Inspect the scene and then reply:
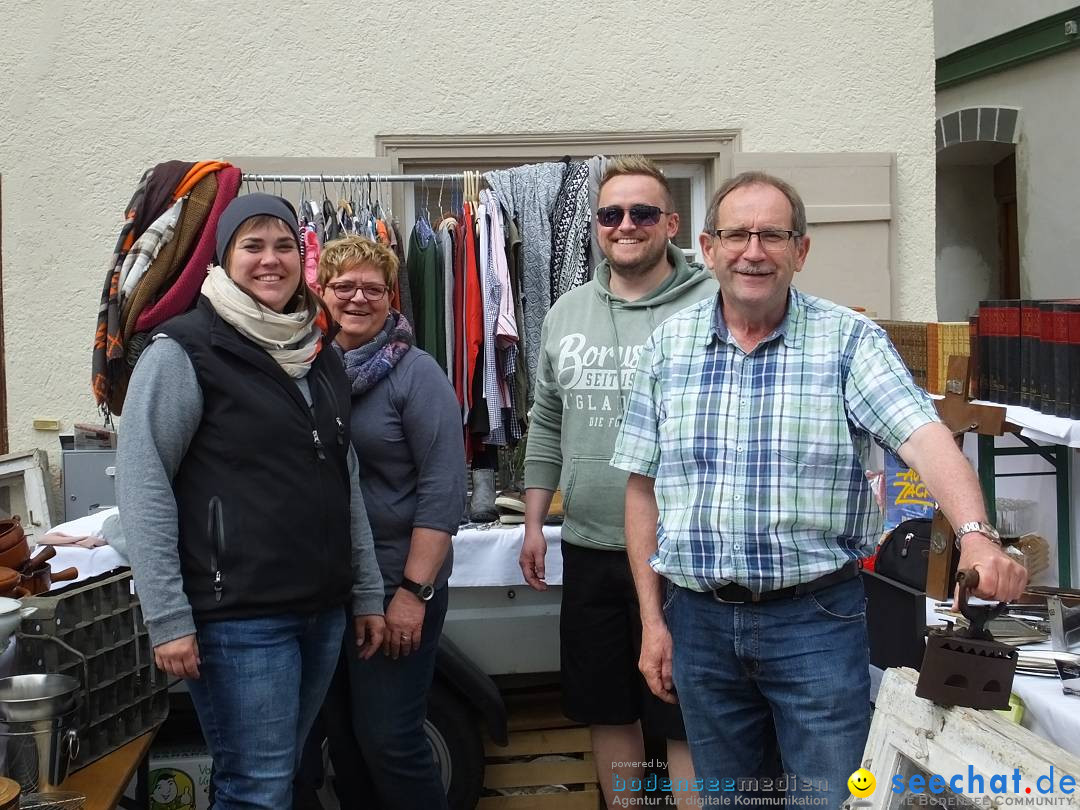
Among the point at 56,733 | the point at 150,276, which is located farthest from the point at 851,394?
the point at 150,276

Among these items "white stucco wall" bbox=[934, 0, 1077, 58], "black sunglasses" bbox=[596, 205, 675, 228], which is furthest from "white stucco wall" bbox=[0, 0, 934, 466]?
"white stucco wall" bbox=[934, 0, 1077, 58]

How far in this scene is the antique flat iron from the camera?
1573mm

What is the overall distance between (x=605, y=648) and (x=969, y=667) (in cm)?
128

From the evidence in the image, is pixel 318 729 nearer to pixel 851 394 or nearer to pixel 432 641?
pixel 432 641

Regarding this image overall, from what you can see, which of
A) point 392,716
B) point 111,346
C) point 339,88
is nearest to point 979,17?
point 339,88

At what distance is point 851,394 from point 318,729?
1.95m

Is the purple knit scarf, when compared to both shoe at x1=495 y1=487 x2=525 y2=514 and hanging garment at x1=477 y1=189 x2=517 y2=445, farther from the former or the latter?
hanging garment at x1=477 y1=189 x2=517 y2=445

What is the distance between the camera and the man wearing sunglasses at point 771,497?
192cm

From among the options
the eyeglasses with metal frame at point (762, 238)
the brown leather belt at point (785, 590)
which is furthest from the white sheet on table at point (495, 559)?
the eyeglasses with metal frame at point (762, 238)

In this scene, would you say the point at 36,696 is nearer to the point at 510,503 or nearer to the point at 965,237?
the point at 510,503

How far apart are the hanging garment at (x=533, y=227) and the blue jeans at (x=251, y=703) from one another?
2.06 meters

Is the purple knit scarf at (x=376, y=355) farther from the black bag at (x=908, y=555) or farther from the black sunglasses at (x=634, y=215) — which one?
the black bag at (x=908, y=555)

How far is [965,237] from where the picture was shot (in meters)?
10.6

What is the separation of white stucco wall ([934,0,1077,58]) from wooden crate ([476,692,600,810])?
7.55 meters
